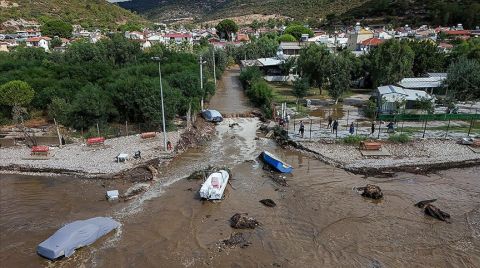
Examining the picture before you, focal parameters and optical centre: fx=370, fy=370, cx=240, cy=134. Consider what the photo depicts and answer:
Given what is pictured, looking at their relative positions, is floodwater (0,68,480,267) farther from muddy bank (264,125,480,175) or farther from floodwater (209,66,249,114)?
floodwater (209,66,249,114)

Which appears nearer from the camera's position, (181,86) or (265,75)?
(181,86)

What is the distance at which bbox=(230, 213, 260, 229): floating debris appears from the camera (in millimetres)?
19469

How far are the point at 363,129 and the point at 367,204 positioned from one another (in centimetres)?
1357

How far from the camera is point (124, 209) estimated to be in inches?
843

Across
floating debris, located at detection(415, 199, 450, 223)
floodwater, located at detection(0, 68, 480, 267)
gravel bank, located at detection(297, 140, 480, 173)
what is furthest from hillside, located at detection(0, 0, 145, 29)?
floating debris, located at detection(415, 199, 450, 223)

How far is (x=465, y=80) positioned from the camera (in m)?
42.2

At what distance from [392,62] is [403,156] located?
20.2 m

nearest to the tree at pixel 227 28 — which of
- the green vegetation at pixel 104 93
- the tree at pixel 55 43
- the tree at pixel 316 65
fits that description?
the tree at pixel 55 43

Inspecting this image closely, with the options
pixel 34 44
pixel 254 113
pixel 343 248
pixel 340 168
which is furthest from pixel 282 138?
pixel 34 44

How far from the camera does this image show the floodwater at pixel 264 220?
17047 millimetres

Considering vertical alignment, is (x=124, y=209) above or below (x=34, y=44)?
below

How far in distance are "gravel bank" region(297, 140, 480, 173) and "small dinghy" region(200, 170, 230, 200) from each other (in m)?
9.16

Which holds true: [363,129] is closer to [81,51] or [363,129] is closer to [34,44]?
[81,51]

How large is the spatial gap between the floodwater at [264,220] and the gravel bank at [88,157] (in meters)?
1.15
